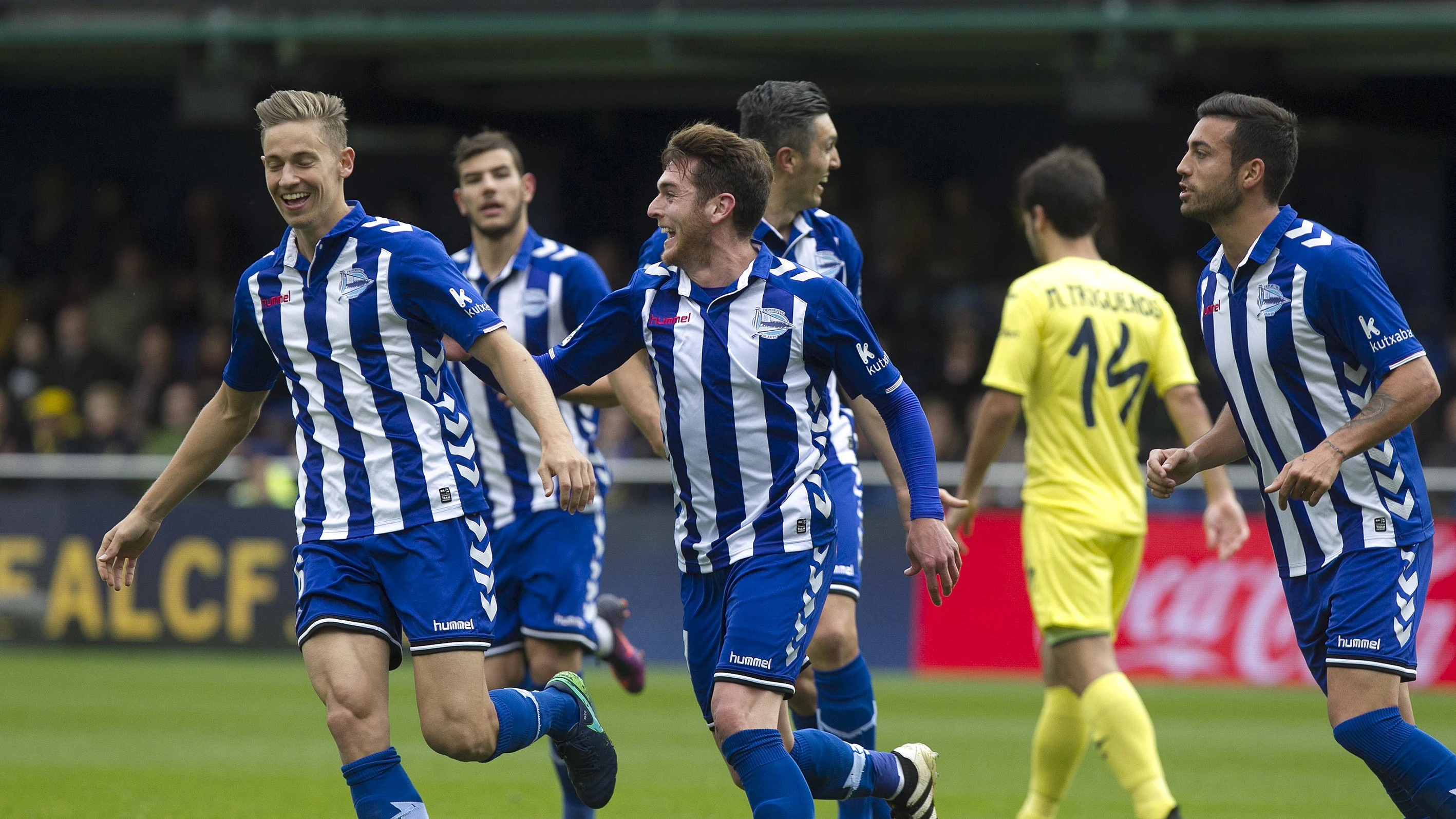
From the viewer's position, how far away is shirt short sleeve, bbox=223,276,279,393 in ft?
16.9

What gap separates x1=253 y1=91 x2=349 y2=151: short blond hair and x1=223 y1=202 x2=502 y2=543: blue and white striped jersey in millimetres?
256

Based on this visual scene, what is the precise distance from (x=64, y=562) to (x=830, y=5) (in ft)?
25.0

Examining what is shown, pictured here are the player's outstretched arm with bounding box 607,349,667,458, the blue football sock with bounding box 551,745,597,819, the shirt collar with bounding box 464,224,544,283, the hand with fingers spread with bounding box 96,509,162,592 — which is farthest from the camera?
the shirt collar with bounding box 464,224,544,283

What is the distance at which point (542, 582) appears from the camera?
6543 mm

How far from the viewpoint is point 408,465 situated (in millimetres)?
5000

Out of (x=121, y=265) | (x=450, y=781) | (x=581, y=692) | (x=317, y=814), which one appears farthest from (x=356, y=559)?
(x=121, y=265)

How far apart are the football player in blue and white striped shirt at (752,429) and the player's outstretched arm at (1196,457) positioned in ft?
2.32

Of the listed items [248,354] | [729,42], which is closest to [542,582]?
[248,354]

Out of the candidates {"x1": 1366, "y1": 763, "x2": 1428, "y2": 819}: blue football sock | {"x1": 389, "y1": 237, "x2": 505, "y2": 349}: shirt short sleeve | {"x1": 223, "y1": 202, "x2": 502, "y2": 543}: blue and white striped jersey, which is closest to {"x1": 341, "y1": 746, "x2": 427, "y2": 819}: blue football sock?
{"x1": 223, "y1": 202, "x2": 502, "y2": 543}: blue and white striped jersey

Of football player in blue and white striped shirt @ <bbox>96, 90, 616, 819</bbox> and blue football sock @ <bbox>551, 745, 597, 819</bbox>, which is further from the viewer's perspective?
blue football sock @ <bbox>551, 745, 597, 819</bbox>

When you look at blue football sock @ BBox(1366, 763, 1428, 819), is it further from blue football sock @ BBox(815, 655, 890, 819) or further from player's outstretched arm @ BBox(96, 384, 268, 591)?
player's outstretched arm @ BBox(96, 384, 268, 591)

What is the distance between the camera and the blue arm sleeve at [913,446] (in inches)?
193

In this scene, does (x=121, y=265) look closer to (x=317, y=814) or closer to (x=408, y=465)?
(x=317, y=814)

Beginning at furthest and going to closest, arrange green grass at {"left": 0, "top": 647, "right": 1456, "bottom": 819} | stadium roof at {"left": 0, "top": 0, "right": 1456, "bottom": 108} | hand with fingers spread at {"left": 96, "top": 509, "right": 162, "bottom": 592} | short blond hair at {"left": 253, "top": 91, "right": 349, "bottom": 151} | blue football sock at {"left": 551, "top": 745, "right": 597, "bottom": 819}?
stadium roof at {"left": 0, "top": 0, "right": 1456, "bottom": 108} < green grass at {"left": 0, "top": 647, "right": 1456, "bottom": 819} < blue football sock at {"left": 551, "top": 745, "right": 597, "bottom": 819} < hand with fingers spread at {"left": 96, "top": 509, "right": 162, "bottom": 592} < short blond hair at {"left": 253, "top": 91, "right": 349, "bottom": 151}
